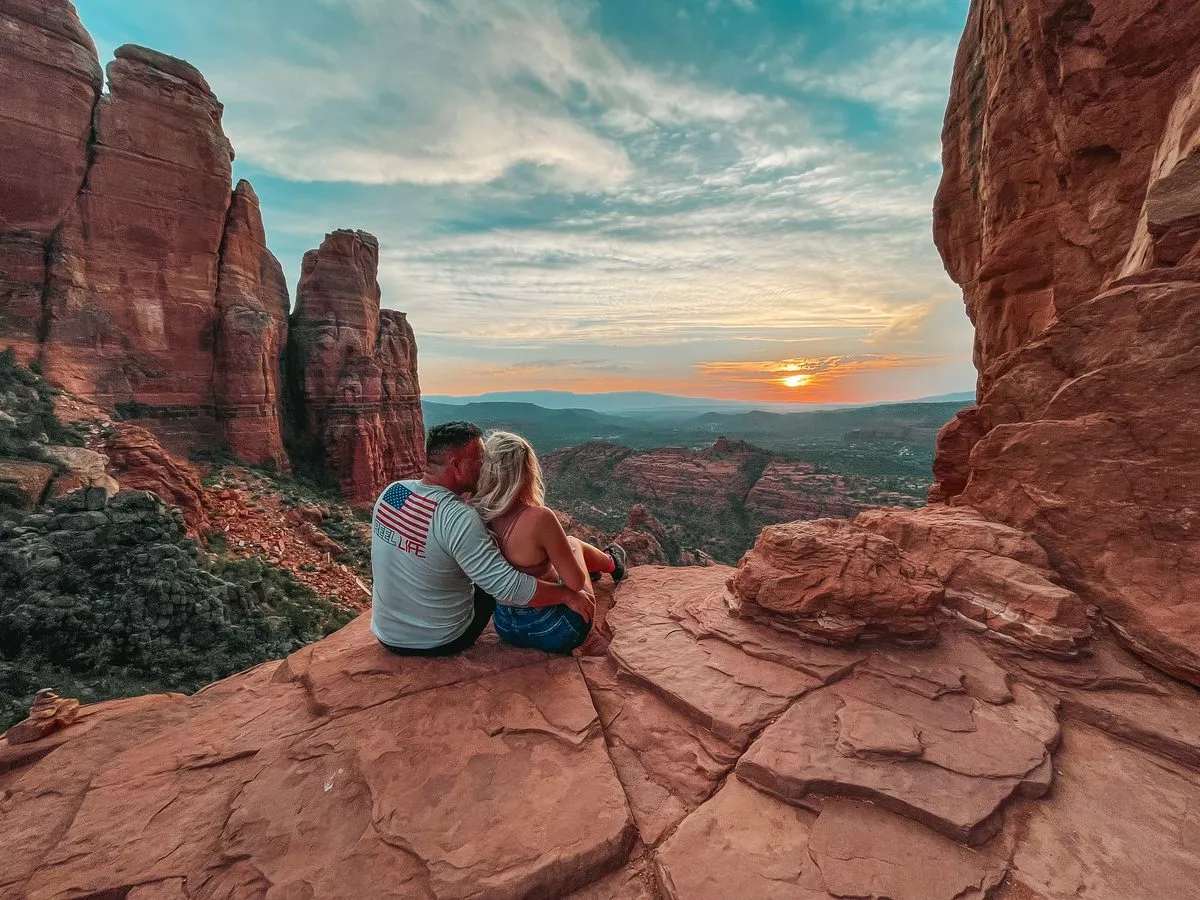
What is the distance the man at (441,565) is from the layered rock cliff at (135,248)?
68.5 feet

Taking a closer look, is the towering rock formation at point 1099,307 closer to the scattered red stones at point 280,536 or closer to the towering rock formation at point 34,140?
the scattered red stones at point 280,536

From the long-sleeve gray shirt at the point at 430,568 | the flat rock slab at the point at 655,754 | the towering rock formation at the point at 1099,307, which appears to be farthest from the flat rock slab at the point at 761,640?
the towering rock formation at the point at 1099,307

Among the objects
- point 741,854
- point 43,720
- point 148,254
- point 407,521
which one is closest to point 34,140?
point 148,254

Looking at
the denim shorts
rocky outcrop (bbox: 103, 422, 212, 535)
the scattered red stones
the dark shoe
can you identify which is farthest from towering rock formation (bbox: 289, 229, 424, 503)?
the denim shorts

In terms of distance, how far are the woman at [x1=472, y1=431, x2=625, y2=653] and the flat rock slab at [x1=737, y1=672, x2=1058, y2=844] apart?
1373mm

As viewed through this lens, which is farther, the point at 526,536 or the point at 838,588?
the point at 838,588

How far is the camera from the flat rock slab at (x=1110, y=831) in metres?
1.77

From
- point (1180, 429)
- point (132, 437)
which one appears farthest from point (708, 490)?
point (1180, 429)

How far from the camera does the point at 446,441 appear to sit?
3.00 meters

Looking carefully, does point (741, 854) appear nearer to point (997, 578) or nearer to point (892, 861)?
point (892, 861)

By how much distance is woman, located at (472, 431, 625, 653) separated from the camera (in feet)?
9.78

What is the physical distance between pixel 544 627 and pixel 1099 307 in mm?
4974

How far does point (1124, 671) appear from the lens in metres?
2.91

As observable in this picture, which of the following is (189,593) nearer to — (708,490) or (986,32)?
(986,32)
